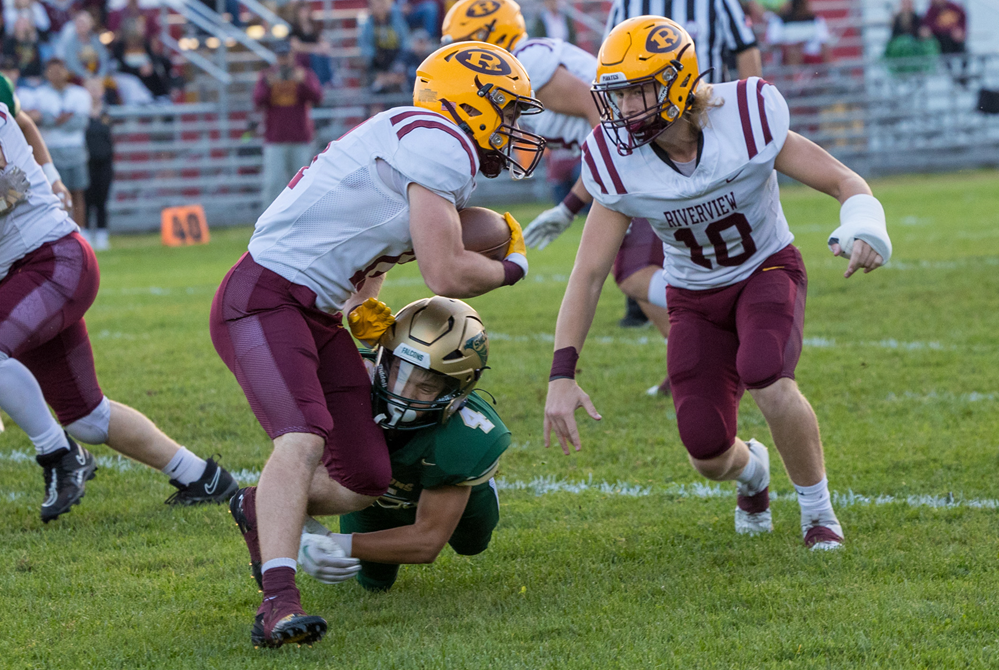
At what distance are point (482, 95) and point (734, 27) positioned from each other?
3211 millimetres

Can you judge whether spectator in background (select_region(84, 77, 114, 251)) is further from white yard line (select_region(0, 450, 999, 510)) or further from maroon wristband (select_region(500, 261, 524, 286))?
maroon wristband (select_region(500, 261, 524, 286))

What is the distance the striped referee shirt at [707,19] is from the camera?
19.6ft

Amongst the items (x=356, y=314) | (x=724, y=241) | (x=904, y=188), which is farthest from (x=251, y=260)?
(x=904, y=188)

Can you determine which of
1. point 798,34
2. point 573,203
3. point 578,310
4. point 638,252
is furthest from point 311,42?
point 578,310

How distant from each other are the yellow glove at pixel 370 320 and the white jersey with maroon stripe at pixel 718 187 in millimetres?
814

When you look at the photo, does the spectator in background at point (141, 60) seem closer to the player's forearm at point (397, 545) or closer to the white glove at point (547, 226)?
the white glove at point (547, 226)

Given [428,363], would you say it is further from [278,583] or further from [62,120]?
[62,120]

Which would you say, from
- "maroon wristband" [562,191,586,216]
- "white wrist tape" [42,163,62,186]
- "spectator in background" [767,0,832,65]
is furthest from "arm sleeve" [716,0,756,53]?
"spectator in background" [767,0,832,65]

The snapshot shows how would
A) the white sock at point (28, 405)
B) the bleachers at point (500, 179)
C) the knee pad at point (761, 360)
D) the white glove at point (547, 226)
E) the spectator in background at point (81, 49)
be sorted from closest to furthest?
the knee pad at point (761, 360) < the white sock at point (28, 405) < the white glove at point (547, 226) < the spectator in background at point (81, 49) < the bleachers at point (500, 179)

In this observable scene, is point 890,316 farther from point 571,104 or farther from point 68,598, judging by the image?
point 68,598

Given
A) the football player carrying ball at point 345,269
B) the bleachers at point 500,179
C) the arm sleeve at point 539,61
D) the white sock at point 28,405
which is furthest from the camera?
the bleachers at point 500,179

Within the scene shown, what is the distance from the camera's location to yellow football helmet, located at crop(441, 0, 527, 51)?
18.7 feet

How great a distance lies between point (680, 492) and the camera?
421cm

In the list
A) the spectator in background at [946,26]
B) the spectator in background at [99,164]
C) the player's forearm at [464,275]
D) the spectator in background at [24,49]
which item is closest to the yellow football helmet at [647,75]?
the player's forearm at [464,275]
